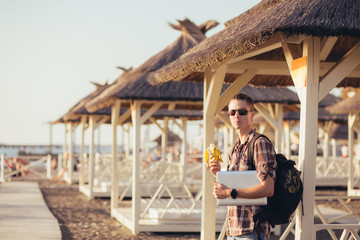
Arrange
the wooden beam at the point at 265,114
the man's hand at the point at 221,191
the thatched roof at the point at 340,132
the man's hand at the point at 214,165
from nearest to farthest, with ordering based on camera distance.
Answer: the man's hand at the point at 221,191 → the man's hand at the point at 214,165 → the wooden beam at the point at 265,114 → the thatched roof at the point at 340,132

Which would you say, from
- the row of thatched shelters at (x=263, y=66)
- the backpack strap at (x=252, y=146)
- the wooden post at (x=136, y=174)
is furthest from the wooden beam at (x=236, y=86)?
the wooden post at (x=136, y=174)

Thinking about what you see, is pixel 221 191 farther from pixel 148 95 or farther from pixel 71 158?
pixel 71 158

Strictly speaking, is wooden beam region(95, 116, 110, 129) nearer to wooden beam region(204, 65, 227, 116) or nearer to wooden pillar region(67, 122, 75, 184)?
wooden pillar region(67, 122, 75, 184)

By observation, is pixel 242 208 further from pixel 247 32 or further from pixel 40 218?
pixel 40 218

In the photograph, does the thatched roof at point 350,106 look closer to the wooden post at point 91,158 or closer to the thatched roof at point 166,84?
the thatched roof at point 166,84

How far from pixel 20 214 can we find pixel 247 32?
24.8 ft

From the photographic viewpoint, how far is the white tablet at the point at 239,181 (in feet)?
12.1

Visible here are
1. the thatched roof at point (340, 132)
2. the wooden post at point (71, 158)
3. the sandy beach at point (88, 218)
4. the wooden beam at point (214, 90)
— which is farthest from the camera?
the thatched roof at point (340, 132)

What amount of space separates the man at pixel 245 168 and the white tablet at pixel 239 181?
0.03 m

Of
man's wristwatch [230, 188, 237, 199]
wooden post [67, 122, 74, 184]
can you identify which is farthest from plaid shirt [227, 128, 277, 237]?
wooden post [67, 122, 74, 184]

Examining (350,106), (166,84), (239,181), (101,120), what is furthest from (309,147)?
(101,120)

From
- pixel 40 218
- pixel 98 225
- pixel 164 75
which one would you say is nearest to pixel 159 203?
pixel 98 225

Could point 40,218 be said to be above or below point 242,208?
below

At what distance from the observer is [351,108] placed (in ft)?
52.0
